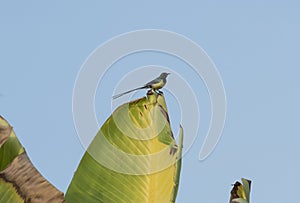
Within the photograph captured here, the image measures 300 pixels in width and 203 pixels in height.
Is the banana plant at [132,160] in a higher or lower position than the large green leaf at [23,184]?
higher

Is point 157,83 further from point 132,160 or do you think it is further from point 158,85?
point 132,160

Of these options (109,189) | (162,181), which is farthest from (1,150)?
(162,181)

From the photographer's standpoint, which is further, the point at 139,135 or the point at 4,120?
the point at 139,135

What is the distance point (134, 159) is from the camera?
157cm

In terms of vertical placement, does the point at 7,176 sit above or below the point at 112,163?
below

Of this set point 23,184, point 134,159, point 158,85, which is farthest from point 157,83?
point 23,184

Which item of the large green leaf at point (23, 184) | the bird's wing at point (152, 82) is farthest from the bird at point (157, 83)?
the large green leaf at point (23, 184)

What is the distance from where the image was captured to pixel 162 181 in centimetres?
158

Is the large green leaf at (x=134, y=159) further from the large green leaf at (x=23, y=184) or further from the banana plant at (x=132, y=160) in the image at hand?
the large green leaf at (x=23, y=184)

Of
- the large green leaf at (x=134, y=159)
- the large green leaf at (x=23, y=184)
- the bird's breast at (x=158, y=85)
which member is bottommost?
the large green leaf at (x=23, y=184)

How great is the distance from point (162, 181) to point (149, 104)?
188 mm

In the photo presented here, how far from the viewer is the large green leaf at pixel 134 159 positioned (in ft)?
5.03

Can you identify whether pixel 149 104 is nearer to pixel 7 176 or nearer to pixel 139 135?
pixel 139 135

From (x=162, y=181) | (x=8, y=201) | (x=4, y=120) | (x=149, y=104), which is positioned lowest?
(x=8, y=201)
